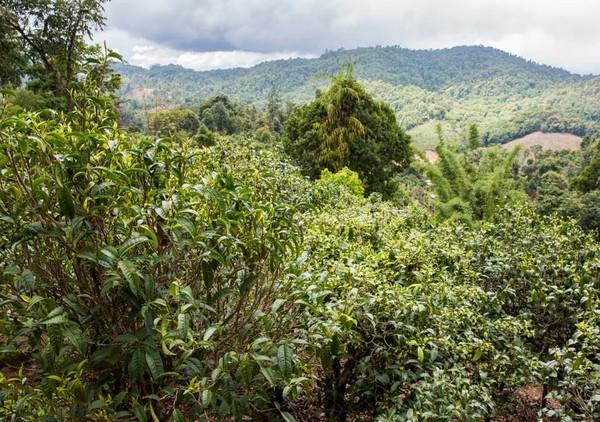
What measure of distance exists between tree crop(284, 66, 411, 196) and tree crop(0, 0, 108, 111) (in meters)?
6.75

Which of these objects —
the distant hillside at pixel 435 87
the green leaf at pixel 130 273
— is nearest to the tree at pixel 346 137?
the green leaf at pixel 130 273

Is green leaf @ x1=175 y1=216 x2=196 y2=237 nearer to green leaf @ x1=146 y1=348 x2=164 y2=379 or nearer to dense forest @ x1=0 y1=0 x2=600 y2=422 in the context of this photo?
dense forest @ x1=0 y1=0 x2=600 y2=422

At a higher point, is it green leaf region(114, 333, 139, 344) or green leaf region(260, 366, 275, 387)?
green leaf region(114, 333, 139, 344)

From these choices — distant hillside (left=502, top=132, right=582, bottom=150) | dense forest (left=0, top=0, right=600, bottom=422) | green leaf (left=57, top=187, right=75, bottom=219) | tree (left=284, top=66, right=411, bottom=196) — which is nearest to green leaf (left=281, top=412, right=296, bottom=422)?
dense forest (left=0, top=0, right=600, bottom=422)

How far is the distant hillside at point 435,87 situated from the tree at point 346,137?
99.8 feet

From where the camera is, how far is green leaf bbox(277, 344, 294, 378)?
1352mm

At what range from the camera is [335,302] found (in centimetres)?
190

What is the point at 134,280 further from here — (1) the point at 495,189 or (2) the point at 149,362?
(1) the point at 495,189

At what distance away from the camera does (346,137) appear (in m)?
12.3

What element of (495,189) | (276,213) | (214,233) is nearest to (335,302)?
(276,213)

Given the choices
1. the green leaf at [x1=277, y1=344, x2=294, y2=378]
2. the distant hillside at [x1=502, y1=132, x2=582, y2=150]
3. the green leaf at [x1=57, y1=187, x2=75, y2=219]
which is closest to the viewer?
the green leaf at [x1=57, y1=187, x2=75, y2=219]

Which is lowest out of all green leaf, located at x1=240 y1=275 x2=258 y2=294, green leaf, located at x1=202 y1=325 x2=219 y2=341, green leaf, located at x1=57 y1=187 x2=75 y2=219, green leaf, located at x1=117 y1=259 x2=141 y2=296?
green leaf, located at x1=202 y1=325 x2=219 y2=341

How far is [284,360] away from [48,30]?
14.7 metres

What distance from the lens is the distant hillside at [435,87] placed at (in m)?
67.1
